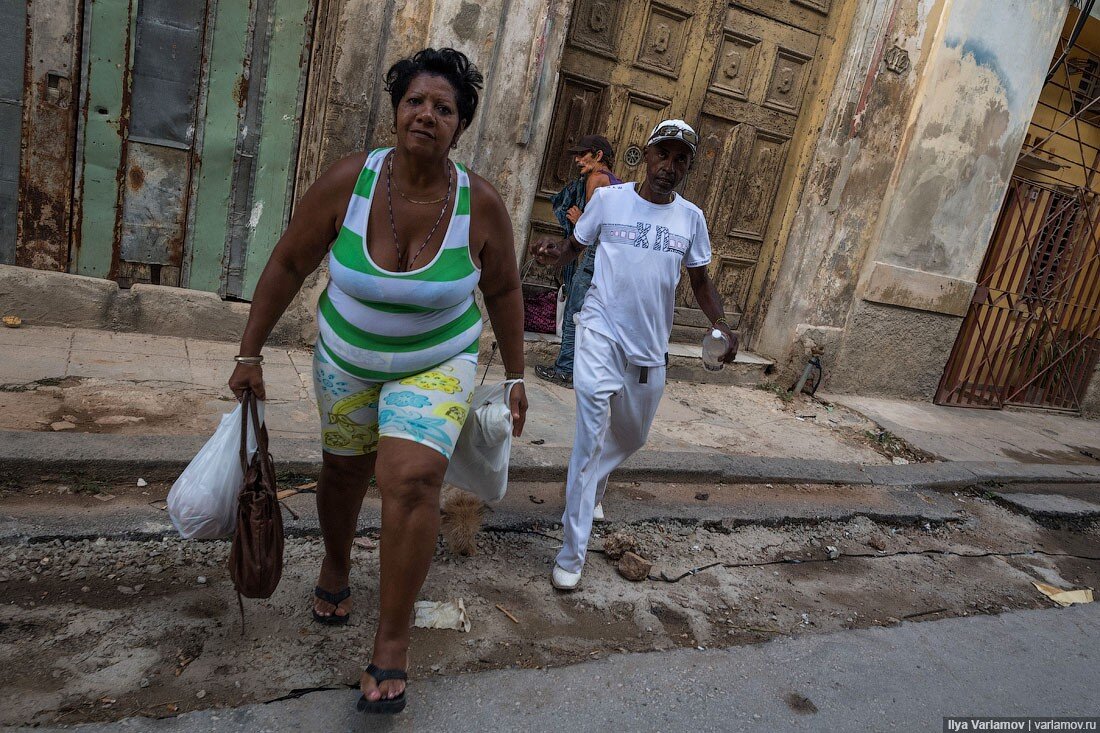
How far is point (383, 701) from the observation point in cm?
204

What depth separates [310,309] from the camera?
5266 mm

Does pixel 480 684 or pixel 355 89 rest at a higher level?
pixel 355 89

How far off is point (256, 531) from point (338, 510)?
12.9 inches

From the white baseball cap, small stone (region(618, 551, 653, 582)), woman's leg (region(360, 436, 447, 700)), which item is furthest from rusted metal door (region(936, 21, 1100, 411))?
woman's leg (region(360, 436, 447, 700))

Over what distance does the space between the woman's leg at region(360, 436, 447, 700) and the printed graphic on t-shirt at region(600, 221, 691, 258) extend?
56.7 inches

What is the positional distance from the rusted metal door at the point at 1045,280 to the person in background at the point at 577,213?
4.46 meters

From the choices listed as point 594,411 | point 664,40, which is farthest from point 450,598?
point 664,40

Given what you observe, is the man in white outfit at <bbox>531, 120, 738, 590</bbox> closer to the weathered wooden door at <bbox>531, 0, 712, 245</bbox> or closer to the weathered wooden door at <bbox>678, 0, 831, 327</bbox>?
the weathered wooden door at <bbox>531, 0, 712, 245</bbox>

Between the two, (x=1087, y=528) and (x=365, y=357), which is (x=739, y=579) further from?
(x=1087, y=528)

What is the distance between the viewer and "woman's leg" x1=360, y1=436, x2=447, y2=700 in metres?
2.03

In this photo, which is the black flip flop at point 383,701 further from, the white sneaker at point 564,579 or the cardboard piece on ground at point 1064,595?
the cardboard piece on ground at point 1064,595

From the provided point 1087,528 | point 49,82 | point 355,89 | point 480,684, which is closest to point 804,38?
point 355,89

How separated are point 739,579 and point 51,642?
2.60 meters

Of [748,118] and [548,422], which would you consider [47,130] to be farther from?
[748,118]
